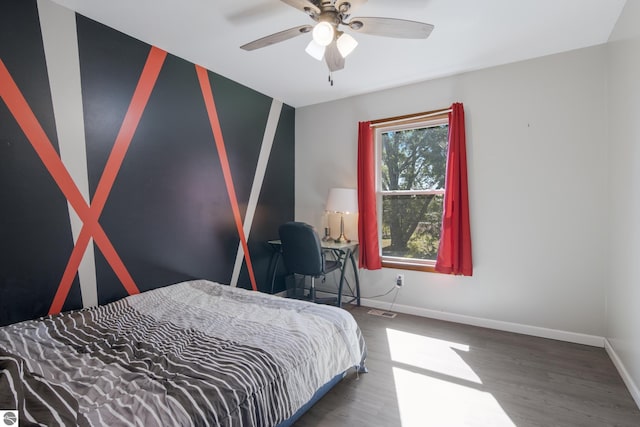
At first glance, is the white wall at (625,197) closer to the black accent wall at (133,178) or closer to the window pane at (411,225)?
the window pane at (411,225)

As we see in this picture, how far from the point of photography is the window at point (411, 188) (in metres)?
3.26

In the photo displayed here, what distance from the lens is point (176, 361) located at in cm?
139

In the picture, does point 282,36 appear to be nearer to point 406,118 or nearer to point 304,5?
point 304,5

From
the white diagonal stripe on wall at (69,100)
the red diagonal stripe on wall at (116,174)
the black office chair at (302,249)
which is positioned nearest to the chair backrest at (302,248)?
the black office chair at (302,249)

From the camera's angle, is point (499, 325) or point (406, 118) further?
point (406, 118)

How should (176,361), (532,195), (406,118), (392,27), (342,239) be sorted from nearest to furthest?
1. (176,361)
2. (392,27)
3. (532,195)
4. (406,118)
5. (342,239)

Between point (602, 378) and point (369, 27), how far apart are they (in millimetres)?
2642

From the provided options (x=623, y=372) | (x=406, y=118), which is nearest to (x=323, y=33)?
(x=406, y=118)

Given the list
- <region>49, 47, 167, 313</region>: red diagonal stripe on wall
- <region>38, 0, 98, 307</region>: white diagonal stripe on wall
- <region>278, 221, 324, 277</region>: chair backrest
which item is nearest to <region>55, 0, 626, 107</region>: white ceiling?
<region>38, 0, 98, 307</region>: white diagonal stripe on wall

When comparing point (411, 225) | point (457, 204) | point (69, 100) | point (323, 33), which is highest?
point (323, 33)

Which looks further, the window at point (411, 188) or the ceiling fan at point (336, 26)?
the window at point (411, 188)

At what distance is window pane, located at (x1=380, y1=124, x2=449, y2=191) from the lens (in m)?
3.25

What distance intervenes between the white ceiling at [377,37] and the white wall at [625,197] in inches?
11.2

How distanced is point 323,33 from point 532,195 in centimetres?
226
